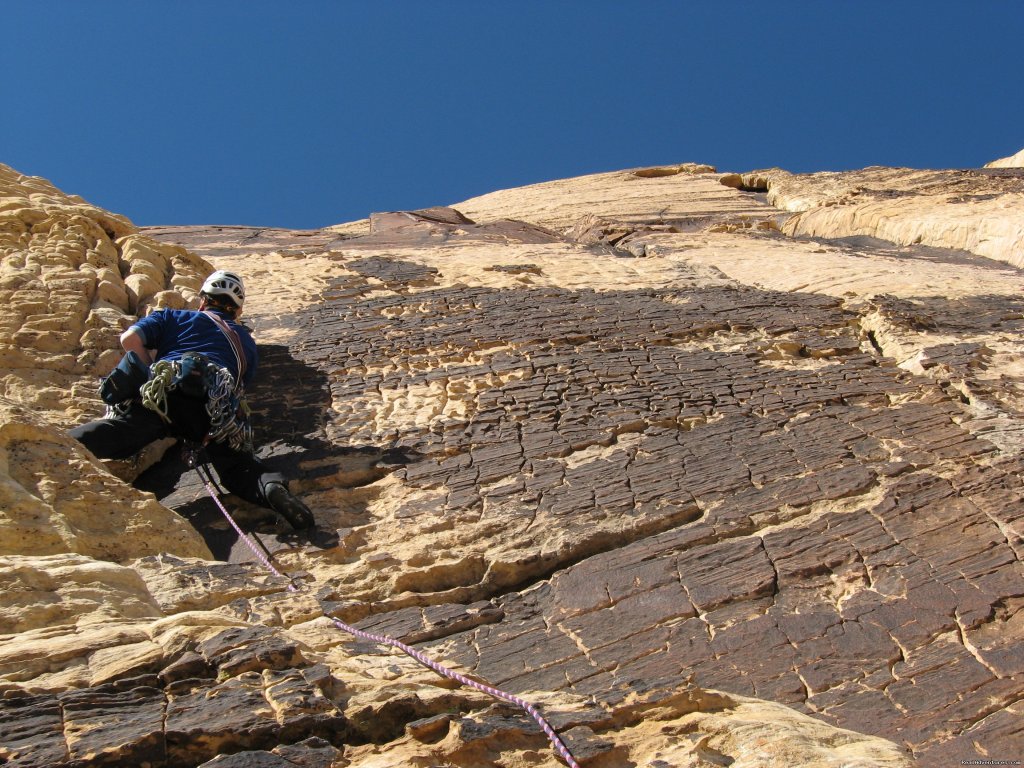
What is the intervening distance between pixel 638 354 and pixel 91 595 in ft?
15.8

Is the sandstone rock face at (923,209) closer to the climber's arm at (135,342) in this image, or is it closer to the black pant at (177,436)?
the black pant at (177,436)

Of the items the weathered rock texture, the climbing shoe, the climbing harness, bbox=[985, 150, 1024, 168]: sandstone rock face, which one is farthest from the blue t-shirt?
bbox=[985, 150, 1024, 168]: sandstone rock face

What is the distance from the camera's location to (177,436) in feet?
18.0

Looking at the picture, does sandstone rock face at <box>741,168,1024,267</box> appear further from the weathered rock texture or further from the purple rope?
the purple rope

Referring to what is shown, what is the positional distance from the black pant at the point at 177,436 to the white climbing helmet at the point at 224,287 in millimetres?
1152

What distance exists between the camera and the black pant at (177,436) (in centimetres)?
528

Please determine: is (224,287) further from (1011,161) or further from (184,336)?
(1011,161)

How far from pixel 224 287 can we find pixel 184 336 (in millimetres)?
688

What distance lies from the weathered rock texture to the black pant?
0.26m

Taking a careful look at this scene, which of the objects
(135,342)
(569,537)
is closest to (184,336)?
(135,342)

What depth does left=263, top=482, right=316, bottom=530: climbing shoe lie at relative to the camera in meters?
5.00

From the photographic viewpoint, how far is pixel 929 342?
7117 millimetres

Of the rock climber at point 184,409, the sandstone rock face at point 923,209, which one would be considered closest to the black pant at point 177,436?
the rock climber at point 184,409

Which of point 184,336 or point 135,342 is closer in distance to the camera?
point 135,342
